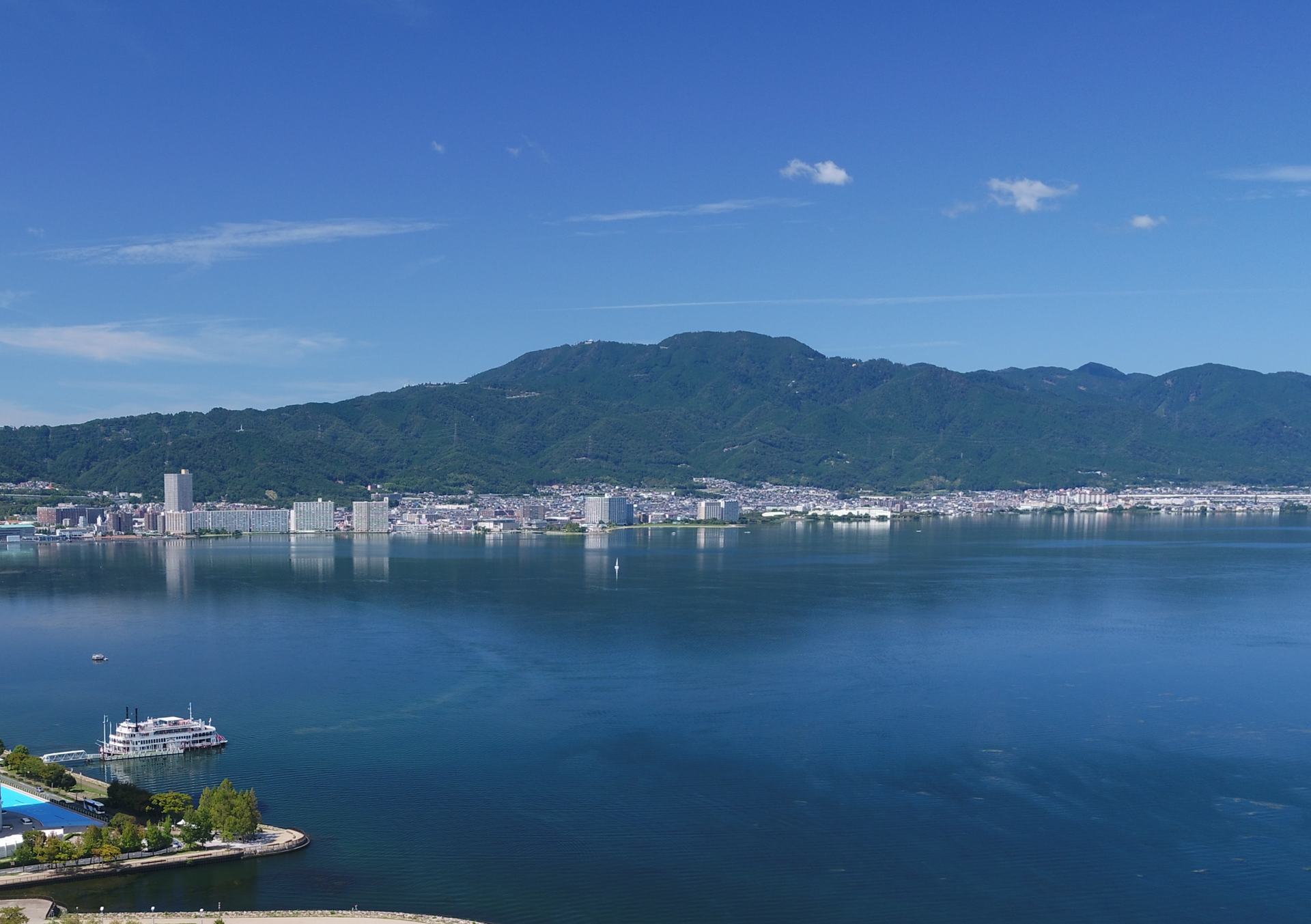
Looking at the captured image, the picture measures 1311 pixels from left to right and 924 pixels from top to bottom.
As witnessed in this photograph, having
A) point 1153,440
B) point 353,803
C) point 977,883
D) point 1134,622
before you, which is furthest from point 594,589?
point 1153,440

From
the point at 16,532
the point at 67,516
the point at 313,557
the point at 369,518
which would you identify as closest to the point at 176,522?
the point at 67,516

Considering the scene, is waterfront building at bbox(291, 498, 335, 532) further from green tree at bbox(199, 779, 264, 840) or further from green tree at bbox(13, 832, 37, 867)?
green tree at bbox(13, 832, 37, 867)

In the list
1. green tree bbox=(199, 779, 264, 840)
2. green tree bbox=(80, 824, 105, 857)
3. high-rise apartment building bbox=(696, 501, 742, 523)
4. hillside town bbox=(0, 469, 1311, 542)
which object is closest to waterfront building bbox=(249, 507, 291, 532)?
hillside town bbox=(0, 469, 1311, 542)

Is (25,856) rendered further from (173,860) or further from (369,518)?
(369,518)

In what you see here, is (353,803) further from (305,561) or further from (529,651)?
(305,561)

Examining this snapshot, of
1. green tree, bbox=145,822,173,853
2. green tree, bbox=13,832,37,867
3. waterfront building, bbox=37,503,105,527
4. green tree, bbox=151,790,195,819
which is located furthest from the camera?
waterfront building, bbox=37,503,105,527

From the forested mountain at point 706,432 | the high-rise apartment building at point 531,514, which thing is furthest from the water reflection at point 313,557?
the forested mountain at point 706,432

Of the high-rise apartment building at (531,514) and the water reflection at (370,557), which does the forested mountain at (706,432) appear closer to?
the high-rise apartment building at (531,514)
